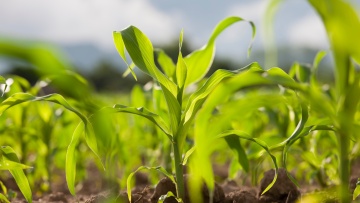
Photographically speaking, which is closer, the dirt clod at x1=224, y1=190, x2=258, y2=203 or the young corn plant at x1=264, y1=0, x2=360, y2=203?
the young corn plant at x1=264, y1=0, x2=360, y2=203

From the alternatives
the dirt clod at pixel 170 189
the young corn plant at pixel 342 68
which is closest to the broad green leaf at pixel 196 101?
the dirt clod at pixel 170 189

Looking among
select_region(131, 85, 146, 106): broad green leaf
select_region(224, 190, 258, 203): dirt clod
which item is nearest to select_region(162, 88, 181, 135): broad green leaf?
select_region(224, 190, 258, 203): dirt clod

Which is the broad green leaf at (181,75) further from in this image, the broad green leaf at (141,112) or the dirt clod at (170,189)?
the dirt clod at (170,189)

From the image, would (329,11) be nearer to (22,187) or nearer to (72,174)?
(72,174)

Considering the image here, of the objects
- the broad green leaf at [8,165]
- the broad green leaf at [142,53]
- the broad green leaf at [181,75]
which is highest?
the broad green leaf at [142,53]

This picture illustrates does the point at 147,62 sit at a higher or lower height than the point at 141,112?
higher

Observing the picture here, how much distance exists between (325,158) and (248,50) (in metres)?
0.97

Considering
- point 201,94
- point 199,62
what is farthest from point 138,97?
point 201,94

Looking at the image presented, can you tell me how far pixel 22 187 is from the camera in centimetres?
184

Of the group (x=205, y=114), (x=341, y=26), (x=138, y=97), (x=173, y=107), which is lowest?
(x=138, y=97)

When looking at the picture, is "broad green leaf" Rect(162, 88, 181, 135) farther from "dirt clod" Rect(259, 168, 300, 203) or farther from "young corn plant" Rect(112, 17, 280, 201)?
"dirt clod" Rect(259, 168, 300, 203)

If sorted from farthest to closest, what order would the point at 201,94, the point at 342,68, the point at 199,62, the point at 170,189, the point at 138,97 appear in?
the point at 138,97
the point at 199,62
the point at 170,189
the point at 201,94
the point at 342,68

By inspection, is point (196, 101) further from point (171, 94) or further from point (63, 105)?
point (63, 105)

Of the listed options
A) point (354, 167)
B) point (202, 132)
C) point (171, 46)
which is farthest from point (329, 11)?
point (171, 46)
